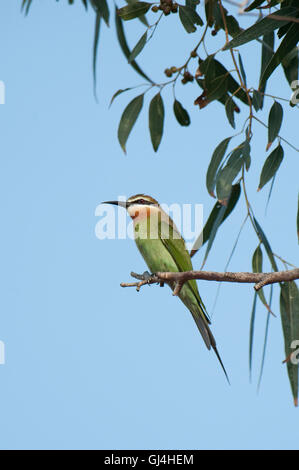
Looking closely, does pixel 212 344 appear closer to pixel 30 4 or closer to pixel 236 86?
pixel 236 86

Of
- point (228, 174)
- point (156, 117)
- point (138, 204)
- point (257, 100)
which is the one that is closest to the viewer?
point (228, 174)

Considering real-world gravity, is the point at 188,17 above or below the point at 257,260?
above

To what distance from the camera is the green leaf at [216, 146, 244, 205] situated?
204cm

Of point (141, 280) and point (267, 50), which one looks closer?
point (141, 280)

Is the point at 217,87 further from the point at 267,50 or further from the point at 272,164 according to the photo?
the point at 272,164

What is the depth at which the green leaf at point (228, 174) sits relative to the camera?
6.68 feet

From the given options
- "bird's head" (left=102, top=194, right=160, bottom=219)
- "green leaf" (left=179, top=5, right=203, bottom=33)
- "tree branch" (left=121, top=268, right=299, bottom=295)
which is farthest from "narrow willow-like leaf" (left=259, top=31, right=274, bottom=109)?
"tree branch" (left=121, top=268, right=299, bottom=295)

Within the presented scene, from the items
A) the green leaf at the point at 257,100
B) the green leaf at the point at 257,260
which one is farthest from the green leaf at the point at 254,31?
the green leaf at the point at 257,260

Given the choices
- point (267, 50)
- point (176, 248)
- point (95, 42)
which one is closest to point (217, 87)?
point (267, 50)

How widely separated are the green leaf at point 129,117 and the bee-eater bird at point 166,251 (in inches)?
14.7

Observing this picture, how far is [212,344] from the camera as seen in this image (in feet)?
7.82

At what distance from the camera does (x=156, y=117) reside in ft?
8.98

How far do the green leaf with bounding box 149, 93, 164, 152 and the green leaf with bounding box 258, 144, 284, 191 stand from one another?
21.9 inches

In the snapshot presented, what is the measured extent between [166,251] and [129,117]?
1.82 ft
